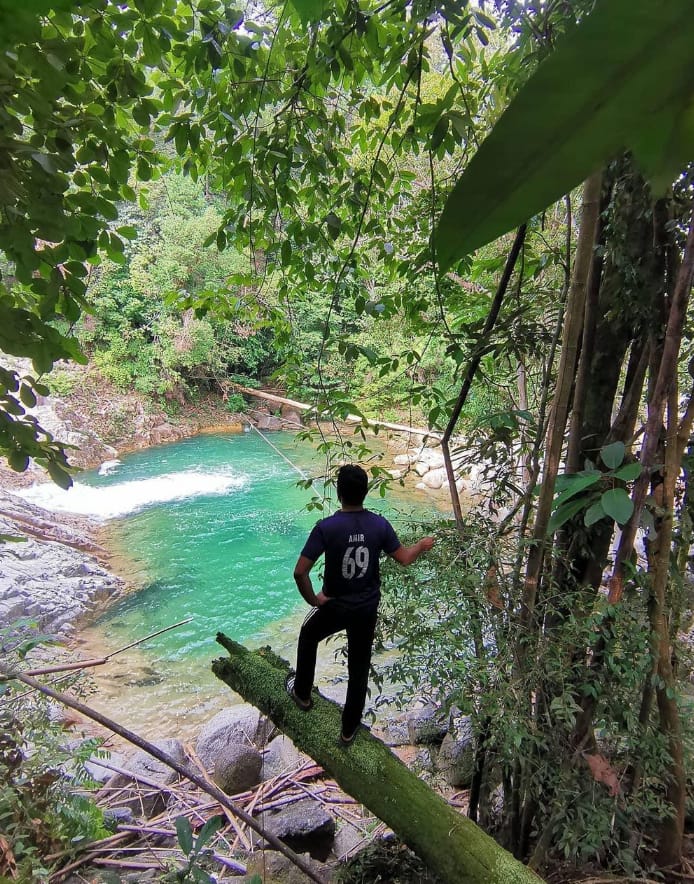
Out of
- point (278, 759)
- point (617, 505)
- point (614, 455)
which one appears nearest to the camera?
point (617, 505)

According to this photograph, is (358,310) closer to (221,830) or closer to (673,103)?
(673,103)

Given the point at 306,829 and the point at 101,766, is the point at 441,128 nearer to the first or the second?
the point at 306,829

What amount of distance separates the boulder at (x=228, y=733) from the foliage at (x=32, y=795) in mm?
1038

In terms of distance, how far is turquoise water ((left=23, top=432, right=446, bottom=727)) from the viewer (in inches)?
170

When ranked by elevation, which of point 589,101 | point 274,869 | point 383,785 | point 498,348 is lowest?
point 274,869

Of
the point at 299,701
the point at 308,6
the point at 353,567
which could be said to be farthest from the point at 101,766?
the point at 308,6

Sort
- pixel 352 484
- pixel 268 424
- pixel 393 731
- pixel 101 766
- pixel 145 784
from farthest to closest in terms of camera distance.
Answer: pixel 268 424, pixel 393 731, pixel 101 766, pixel 145 784, pixel 352 484

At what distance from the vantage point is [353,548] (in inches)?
61.6

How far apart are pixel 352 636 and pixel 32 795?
55.4 inches

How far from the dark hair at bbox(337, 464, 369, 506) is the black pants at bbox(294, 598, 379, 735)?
308mm

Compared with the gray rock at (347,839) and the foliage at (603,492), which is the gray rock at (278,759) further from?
the foliage at (603,492)

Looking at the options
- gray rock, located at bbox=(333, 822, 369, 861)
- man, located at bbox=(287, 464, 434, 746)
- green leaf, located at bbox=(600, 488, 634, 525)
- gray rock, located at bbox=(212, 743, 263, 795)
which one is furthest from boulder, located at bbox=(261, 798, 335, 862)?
green leaf, located at bbox=(600, 488, 634, 525)

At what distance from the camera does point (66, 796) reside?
2168mm

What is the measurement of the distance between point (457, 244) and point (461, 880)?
1.70 meters
